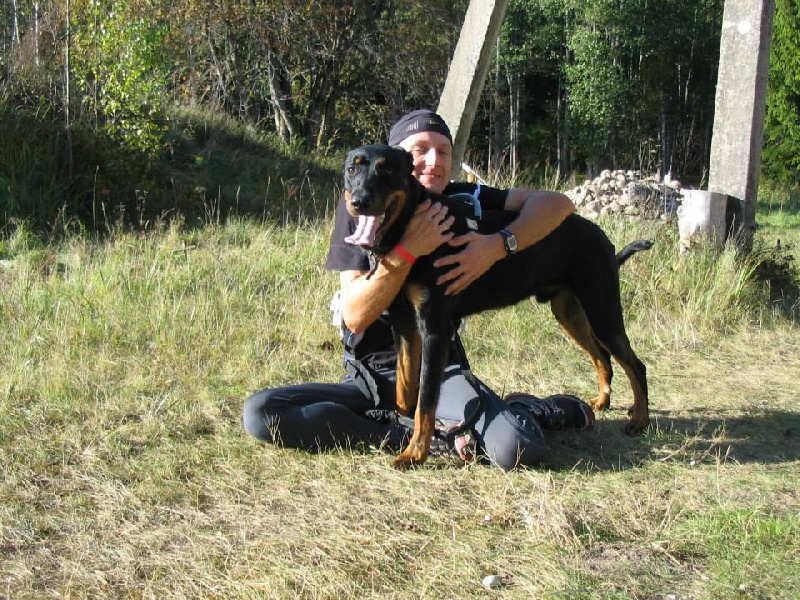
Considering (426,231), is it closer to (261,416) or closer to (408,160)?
(408,160)

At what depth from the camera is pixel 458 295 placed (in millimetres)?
3141

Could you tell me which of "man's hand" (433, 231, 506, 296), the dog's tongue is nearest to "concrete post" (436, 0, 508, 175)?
"man's hand" (433, 231, 506, 296)

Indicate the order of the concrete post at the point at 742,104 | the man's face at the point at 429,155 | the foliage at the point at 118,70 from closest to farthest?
the man's face at the point at 429,155 → the concrete post at the point at 742,104 → the foliage at the point at 118,70

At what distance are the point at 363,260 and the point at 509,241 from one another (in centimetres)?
61

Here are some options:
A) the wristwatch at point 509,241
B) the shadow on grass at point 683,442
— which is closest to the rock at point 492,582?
the shadow on grass at point 683,442

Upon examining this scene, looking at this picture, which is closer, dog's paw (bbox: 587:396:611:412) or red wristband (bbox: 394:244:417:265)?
red wristband (bbox: 394:244:417:265)

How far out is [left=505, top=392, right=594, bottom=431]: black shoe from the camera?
3375 mm

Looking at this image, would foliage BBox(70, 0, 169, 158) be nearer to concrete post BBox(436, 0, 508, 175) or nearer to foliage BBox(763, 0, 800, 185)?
concrete post BBox(436, 0, 508, 175)

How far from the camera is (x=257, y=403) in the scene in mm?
3180

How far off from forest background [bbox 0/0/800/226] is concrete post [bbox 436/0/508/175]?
3.14 meters

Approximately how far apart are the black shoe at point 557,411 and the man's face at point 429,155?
99cm

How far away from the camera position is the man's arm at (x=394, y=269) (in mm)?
2936

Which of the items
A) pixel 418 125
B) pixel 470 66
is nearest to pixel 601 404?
pixel 418 125

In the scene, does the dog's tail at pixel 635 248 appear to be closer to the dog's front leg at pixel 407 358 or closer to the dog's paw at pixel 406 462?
the dog's front leg at pixel 407 358
